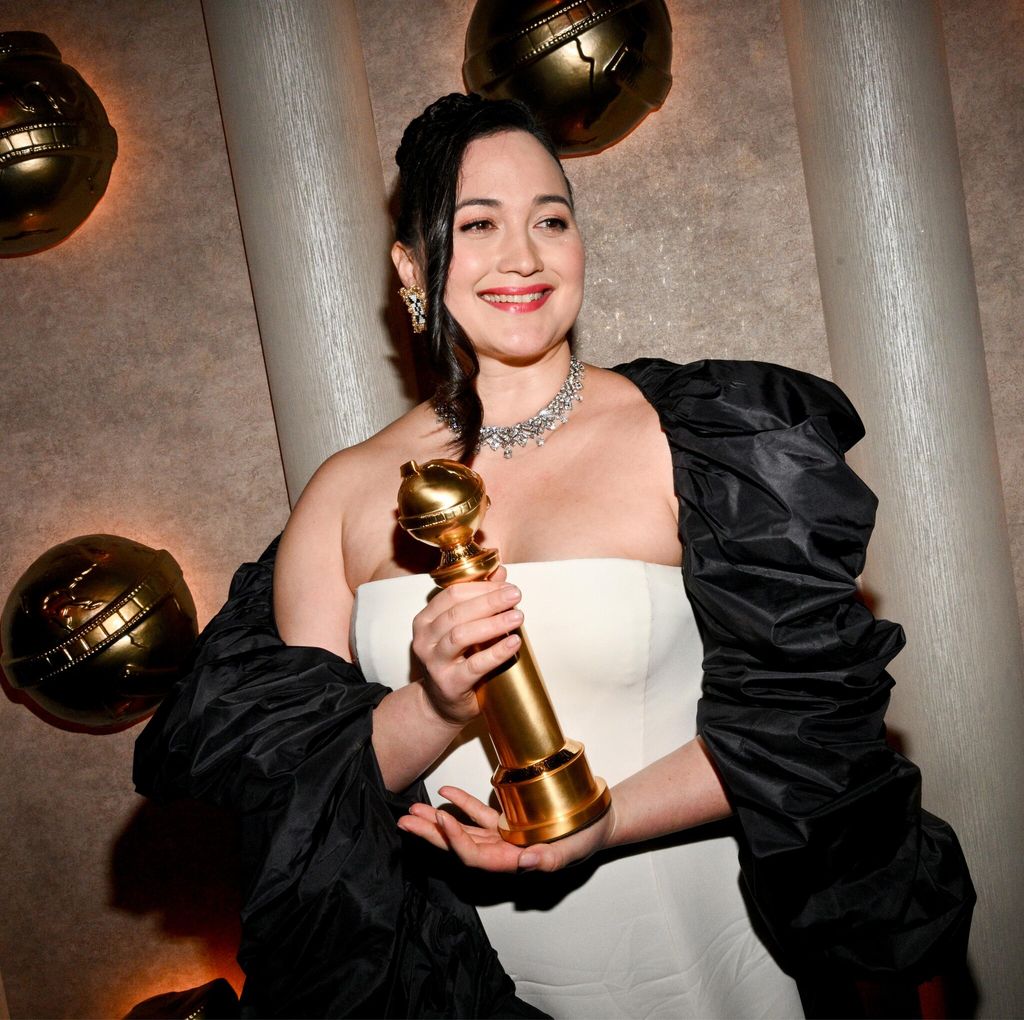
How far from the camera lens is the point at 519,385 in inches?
79.3

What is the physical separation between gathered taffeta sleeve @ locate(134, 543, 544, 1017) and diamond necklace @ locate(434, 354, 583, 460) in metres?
0.57

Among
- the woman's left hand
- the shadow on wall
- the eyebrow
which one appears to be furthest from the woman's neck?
the shadow on wall

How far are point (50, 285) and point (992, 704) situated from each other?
308cm

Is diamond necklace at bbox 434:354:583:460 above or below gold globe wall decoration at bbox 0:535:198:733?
above

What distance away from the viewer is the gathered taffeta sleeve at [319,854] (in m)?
1.64

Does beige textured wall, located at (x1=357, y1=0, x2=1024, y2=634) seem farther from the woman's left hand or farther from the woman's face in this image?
the woman's left hand

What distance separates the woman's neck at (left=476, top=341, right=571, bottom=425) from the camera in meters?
2.01

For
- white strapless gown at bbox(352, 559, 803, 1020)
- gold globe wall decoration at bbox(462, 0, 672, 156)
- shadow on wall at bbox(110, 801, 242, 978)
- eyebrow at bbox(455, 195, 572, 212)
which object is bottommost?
shadow on wall at bbox(110, 801, 242, 978)

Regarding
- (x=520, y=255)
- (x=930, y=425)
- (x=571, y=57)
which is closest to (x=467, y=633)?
(x=520, y=255)

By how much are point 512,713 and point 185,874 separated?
7.38ft

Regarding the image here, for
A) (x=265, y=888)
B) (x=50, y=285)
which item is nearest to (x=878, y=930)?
(x=265, y=888)

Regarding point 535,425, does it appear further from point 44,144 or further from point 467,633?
point 44,144

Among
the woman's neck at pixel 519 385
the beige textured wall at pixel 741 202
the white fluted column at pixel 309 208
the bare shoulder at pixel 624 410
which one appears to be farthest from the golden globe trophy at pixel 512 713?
the beige textured wall at pixel 741 202

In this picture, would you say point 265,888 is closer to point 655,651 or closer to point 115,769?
point 655,651
